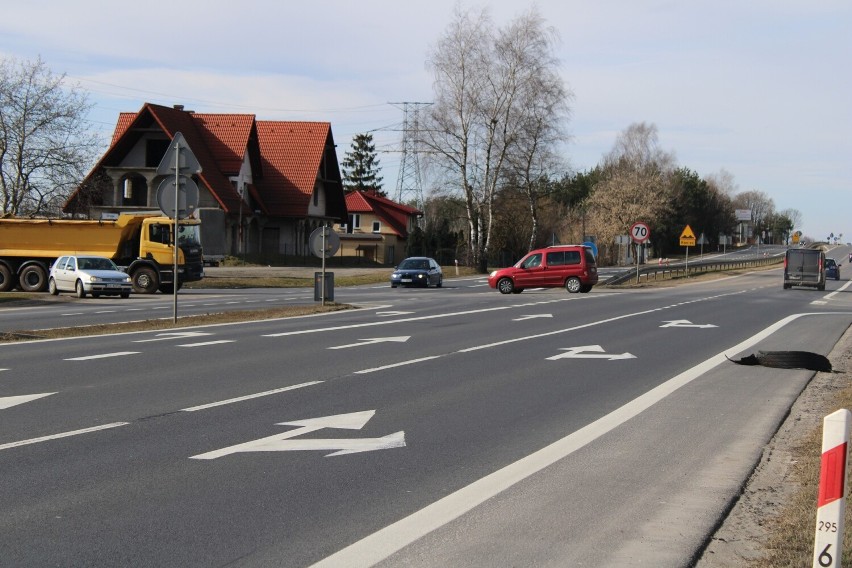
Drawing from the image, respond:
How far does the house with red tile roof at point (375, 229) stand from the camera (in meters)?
88.9

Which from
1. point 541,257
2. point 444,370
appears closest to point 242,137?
point 541,257

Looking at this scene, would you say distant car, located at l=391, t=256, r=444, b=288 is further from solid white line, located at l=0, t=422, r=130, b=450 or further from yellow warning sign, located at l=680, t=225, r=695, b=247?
solid white line, located at l=0, t=422, r=130, b=450

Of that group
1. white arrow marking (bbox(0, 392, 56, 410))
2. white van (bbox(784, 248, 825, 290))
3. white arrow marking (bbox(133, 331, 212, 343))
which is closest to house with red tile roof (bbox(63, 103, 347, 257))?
white van (bbox(784, 248, 825, 290))

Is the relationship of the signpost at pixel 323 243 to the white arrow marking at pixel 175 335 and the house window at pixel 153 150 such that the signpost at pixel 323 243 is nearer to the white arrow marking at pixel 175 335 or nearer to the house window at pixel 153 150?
the white arrow marking at pixel 175 335

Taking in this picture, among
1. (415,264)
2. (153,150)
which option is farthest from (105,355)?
(153,150)

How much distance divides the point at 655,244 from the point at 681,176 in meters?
10.9

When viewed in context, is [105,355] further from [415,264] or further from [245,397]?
[415,264]

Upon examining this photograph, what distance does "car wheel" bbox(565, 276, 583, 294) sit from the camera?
40.9 metres

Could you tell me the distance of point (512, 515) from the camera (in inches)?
253

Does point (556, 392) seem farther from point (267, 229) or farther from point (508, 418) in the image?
point (267, 229)

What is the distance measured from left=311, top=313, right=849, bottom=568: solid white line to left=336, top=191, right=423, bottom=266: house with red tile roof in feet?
248

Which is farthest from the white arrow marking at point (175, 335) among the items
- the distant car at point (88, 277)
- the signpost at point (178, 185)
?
the distant car at point (88, 277)

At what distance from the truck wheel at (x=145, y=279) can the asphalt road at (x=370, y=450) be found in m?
22.7

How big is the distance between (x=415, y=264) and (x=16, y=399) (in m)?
36.8
